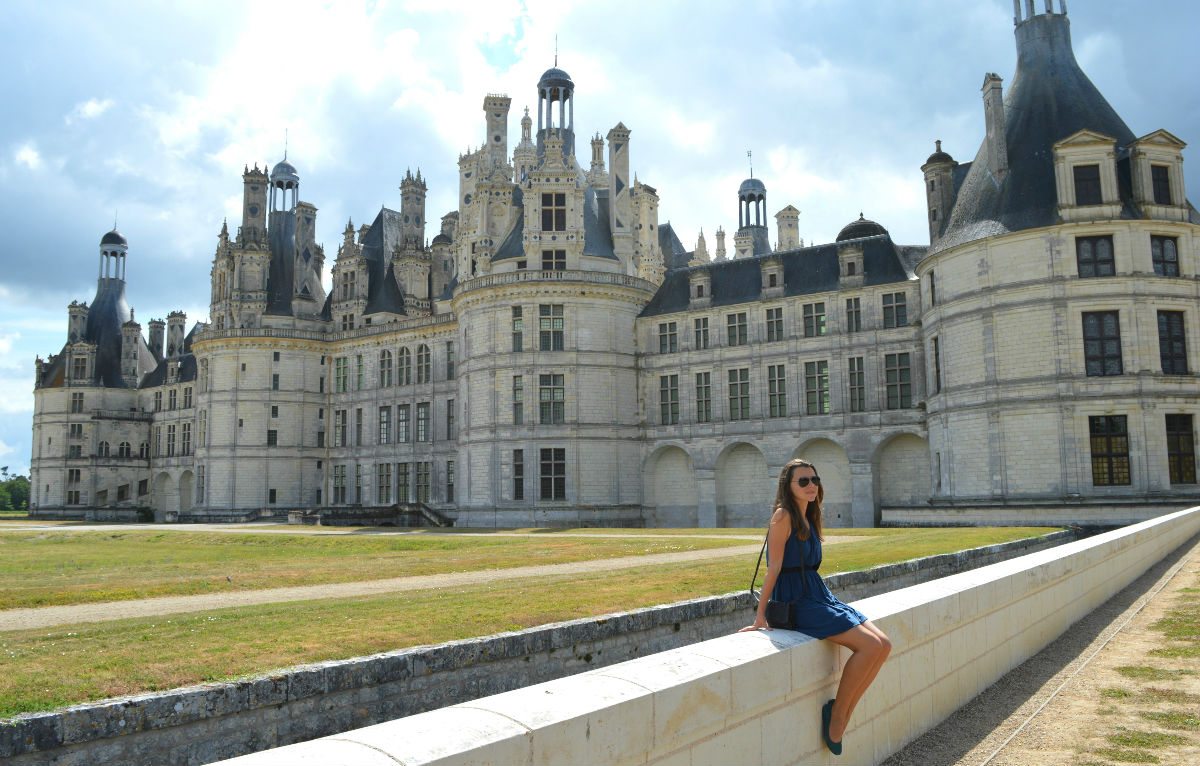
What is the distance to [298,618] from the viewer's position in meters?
12.4

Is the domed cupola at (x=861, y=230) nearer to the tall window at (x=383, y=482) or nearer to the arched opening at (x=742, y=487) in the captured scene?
the arched opening at (x=742, y=487)

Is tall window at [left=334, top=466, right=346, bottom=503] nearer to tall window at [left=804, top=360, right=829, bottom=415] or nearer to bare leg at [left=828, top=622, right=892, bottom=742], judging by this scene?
tall window at [left=804, top=360, right=829, bottom=415]

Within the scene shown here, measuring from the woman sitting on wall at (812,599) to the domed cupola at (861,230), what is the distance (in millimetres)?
48785

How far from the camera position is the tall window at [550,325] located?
50.0 m

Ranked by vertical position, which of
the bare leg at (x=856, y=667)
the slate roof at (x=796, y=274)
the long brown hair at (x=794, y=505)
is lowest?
the bare leg at (x=856, y=667)

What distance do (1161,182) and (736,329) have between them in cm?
1956

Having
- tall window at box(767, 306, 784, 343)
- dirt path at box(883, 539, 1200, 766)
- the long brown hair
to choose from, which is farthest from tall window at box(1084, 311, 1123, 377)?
the long brown hair

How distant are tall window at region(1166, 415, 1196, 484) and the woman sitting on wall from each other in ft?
109

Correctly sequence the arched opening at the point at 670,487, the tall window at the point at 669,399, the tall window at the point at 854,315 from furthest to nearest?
the tall window at the point at 669,399, the arched opening at the point at 670,487, the tall window at the point at 854,315

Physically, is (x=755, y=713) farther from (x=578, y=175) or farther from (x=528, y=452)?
(x=578, y=175)

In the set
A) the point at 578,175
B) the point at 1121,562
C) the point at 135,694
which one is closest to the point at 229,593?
the point at 135,694

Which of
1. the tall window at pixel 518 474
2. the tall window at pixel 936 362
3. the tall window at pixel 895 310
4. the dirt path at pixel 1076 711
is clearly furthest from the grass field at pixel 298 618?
the tall window at pixel 518 474

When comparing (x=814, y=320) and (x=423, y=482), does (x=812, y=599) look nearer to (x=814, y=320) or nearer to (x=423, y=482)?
(x=814, y=320)

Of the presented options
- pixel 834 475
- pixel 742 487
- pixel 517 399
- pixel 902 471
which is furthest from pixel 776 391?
pixel 517 399
